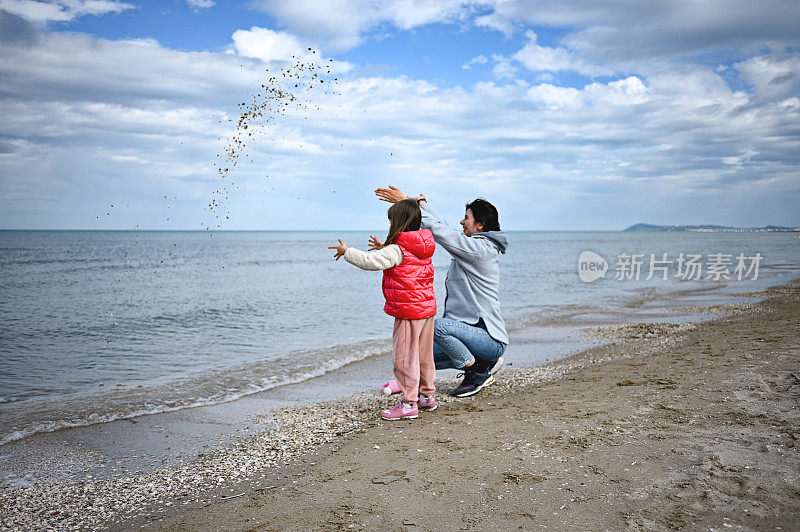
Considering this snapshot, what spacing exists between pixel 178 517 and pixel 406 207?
2966 millimetres

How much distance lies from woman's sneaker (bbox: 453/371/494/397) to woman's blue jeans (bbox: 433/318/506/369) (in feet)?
1.09

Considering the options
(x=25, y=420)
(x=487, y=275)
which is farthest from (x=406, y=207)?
(x=25, y=420)

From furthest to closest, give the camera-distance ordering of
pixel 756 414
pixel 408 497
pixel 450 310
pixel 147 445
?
pixel 450 310, pixel 147 445, pixel 756 414, pixel 408 497

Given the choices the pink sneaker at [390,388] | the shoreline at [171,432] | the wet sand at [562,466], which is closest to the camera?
the wet sand at [562,466]

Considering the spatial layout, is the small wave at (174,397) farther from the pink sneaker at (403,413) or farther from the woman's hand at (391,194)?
the woman's hand at (391,194)

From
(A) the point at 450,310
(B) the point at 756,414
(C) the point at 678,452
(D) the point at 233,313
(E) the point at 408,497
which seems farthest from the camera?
(D) the point at 233,313

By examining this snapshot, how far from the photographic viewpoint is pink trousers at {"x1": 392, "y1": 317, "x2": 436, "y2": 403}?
16.7 feet

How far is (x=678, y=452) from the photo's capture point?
12.3 ft

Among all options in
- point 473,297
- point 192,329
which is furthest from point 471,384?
point 192,329

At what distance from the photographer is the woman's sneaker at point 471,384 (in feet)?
19.8

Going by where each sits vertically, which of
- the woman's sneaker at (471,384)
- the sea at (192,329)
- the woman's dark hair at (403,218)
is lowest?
the sea at (192,329)

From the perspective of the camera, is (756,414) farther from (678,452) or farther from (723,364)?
(723,364)

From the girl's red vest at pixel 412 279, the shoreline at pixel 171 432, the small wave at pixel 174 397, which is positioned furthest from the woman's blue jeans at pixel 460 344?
the small wave at pixel 174 397

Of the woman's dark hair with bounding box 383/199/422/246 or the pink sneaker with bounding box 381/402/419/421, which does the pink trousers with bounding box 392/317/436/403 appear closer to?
the pink sneaker with bounding box 381/402/419/421
